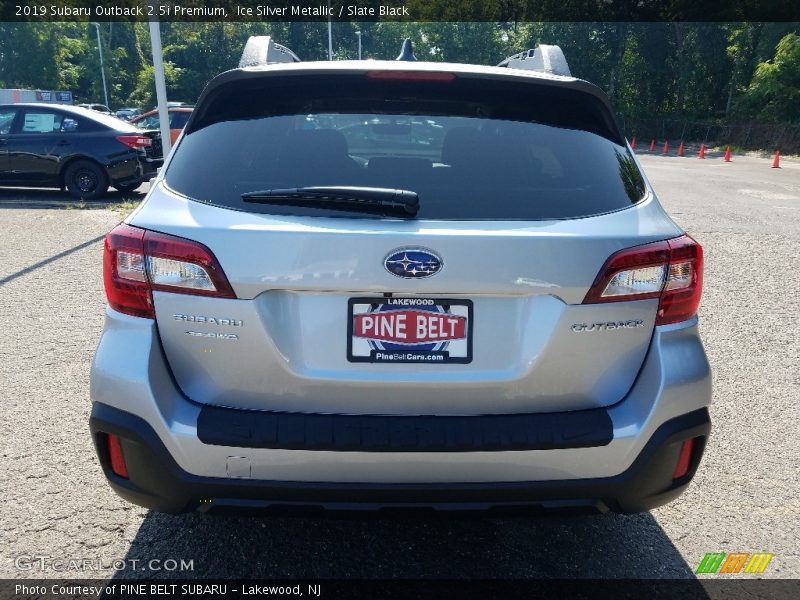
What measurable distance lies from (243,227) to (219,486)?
2.59ft

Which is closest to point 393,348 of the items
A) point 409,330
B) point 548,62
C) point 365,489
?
point 409,330

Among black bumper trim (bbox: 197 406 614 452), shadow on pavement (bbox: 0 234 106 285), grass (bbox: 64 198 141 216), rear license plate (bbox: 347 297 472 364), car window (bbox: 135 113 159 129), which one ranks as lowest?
grass (bbox: 64 198 141 216)

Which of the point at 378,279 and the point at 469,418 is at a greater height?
the point at 378,279

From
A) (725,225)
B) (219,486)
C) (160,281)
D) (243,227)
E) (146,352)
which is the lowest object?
(725,225)

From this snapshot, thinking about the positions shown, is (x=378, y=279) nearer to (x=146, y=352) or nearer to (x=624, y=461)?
(x=146, y=352)

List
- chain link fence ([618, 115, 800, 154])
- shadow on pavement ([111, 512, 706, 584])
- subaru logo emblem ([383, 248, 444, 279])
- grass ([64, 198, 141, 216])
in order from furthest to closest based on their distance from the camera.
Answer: chain link fence ([618, 115, 800, 154])
grass ([64, 198, 141, 216])
shadow on pavement ([111, 512, 706, 584])
subaru logo emblem ([383, 248, 444, 279])

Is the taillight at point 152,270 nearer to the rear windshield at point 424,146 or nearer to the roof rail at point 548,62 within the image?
the rear windshield at point 424,146

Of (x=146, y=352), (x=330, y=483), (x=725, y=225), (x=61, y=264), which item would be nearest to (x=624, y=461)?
(x=330, y=483)

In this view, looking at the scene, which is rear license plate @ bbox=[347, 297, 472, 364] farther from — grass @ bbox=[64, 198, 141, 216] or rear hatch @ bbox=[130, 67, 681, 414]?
grass @ bbox=[64, 198, 141, 216]

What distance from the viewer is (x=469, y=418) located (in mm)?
2066

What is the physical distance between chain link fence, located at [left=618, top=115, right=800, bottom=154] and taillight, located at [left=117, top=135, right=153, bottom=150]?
34684mm

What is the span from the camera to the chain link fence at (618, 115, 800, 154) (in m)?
36.3

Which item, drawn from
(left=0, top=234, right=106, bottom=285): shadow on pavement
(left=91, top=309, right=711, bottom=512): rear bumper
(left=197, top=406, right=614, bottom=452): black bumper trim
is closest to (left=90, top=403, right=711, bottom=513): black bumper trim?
(left=91, top=309, right=711, bottom=512): rear bumper

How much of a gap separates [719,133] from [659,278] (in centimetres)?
4693
